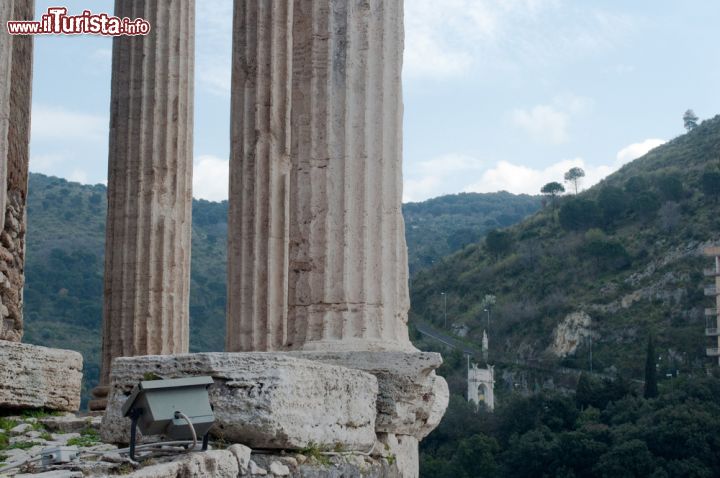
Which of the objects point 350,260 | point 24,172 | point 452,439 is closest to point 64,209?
point 452,439

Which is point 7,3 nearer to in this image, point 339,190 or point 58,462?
point 339,190

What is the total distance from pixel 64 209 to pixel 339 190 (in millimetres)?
77108

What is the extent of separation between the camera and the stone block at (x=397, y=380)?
379 inches

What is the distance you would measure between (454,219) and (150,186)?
482ft

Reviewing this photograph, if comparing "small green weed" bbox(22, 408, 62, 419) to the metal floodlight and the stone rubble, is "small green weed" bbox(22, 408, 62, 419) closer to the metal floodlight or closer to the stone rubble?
the stone rubble

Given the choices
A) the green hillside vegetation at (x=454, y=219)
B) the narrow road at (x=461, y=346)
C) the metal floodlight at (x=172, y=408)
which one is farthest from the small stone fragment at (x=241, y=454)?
the green hillside vegetation at (x=454, y=219)

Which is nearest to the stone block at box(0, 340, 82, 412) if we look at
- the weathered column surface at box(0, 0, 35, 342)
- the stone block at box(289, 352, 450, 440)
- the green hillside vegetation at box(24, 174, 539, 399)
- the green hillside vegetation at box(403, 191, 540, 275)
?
the weathered column surface at box(0, 0, 35, 342)

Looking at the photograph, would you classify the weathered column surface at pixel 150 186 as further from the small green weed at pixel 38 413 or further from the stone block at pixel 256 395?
the stone block at pixel 256 395

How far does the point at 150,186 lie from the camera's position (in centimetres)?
1439

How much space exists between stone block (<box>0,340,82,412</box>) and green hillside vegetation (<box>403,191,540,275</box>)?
114368 mm

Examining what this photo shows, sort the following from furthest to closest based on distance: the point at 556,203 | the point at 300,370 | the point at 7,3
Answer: the point at 556,203, the point at 7,3, the point at 300,370

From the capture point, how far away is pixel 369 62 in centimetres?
1066

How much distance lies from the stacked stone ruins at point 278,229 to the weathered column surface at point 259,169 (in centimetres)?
2

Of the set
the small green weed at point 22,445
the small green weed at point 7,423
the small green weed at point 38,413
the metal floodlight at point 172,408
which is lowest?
the small green weed at point 22,445
